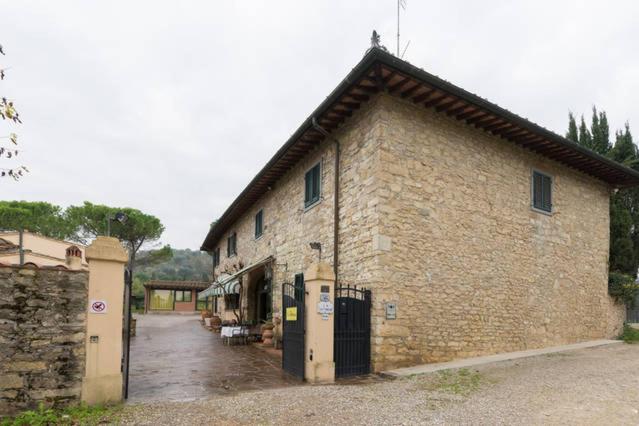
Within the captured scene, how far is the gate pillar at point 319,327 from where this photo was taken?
745cm

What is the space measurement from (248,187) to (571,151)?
975 centimetres

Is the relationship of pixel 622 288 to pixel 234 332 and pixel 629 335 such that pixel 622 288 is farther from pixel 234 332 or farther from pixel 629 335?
pixel 234 332

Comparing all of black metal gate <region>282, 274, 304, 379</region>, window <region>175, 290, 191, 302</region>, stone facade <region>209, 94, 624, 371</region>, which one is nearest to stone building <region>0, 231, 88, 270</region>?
black metal gate <region>282, 274, 304, 379</region>

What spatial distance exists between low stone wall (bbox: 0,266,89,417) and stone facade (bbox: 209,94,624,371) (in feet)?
16.0

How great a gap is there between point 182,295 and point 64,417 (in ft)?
108

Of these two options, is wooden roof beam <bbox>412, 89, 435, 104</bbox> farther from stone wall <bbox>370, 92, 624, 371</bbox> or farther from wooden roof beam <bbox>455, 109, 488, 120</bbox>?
wooden roof beam <bbox>455, 109, 488, 120</bbox>

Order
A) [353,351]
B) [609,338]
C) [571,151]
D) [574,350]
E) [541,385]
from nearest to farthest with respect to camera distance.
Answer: [541,385], [353,351], [574,350], [571,151], [609,338]

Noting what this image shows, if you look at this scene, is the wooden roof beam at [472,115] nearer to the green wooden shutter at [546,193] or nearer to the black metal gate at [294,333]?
the green wooden shutter at [546,193]

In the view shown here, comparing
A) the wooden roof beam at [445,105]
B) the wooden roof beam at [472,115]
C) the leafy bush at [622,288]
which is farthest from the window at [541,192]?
the leafy bush at [622,288]

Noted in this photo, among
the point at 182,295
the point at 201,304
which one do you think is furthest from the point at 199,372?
the point at 201,304

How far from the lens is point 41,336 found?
5430 millimetres

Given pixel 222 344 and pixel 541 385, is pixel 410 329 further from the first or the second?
pixel 222 344

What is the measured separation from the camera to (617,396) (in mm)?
6137

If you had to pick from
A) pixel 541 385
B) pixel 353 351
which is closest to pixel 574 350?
pixel 541 385
